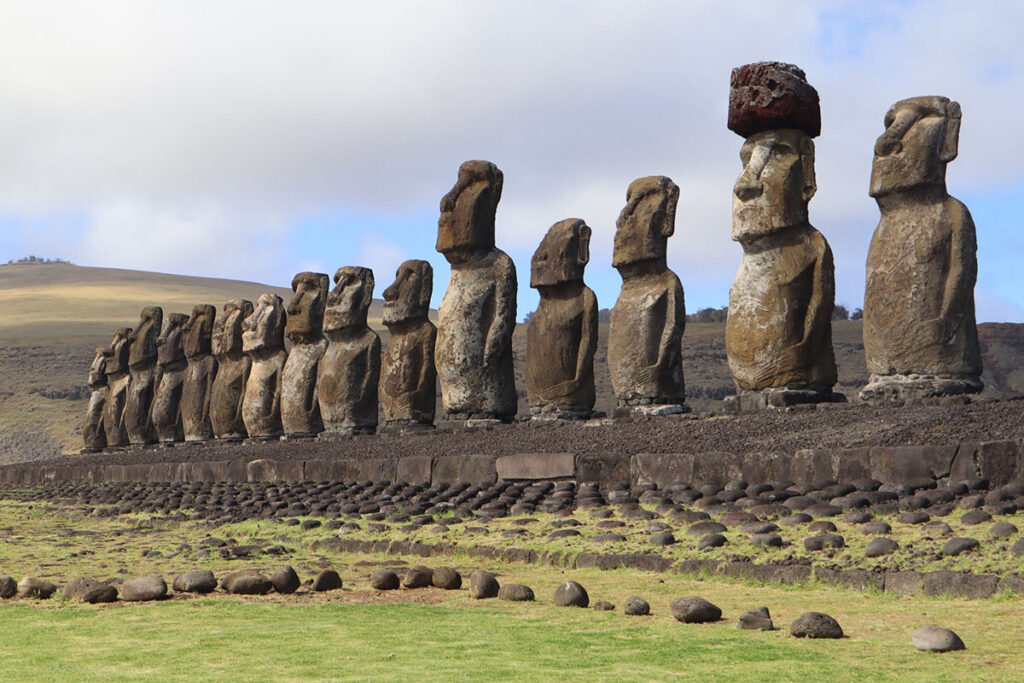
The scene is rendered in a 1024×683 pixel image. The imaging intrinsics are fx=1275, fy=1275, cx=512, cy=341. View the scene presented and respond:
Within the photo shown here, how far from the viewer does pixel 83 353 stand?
196 ft

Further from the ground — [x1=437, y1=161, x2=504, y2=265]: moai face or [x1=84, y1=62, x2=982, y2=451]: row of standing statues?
[x1=437, y1=161, x2=504, y2=265]: moai face

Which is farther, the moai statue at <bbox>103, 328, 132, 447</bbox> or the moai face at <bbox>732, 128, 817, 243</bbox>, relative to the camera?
the moai statue at <bbox>103, 328, 132, 447</bbox>

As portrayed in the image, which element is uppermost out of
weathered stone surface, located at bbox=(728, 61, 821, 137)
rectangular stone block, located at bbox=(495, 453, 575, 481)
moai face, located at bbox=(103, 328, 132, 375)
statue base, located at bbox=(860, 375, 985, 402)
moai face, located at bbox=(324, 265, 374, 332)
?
weathered stone surface, located at bbox=(728, 61, 821, 137)

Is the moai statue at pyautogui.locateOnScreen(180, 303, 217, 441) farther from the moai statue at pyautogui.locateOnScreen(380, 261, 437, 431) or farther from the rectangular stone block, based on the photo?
the rectangular stone block

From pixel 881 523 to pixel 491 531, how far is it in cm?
298

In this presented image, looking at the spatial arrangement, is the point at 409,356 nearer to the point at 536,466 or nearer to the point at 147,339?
the point at 536,466

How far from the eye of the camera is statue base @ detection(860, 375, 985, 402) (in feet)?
37.1

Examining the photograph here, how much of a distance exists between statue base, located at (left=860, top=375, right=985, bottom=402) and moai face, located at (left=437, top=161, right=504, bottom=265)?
643 centimetres

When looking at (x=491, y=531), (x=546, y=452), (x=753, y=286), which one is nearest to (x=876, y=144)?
(x=753, y=286)

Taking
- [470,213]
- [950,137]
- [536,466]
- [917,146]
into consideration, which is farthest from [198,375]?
[950,137]

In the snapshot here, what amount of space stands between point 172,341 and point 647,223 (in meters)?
14.1

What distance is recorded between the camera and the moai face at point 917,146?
11680mm

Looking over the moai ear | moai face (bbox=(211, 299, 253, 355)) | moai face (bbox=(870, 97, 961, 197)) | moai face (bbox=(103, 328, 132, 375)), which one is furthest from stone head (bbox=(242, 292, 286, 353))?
the moai ear

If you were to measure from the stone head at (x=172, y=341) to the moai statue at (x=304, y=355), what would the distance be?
5.21 meters
